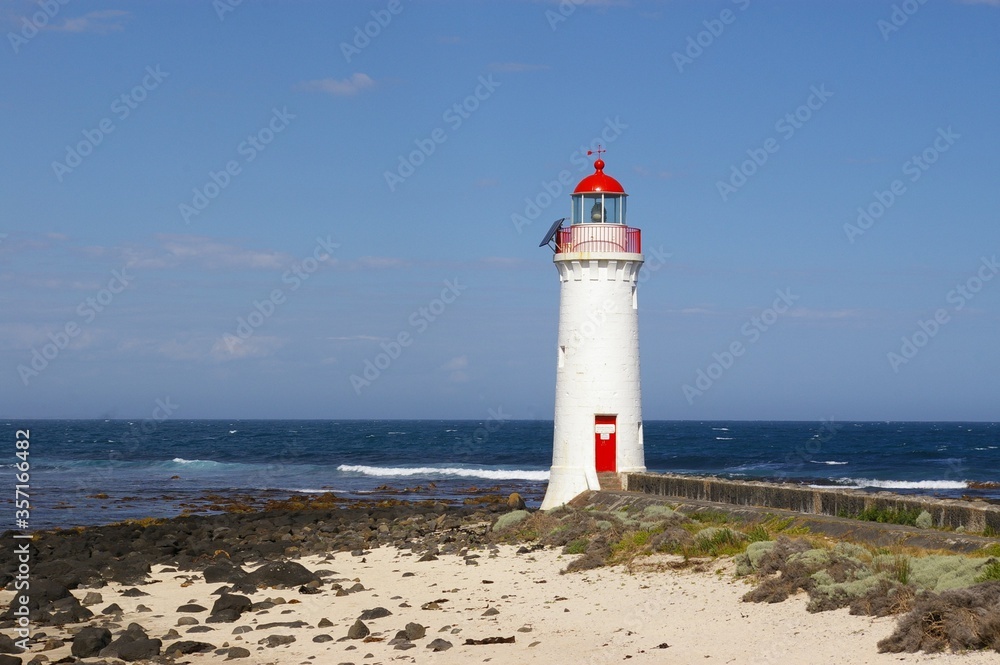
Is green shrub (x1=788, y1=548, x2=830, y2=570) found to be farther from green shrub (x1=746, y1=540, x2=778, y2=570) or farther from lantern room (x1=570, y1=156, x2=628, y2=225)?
lantern room (x1=570, y1=156, x2=628, y2=225)

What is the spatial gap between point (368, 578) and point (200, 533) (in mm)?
6714

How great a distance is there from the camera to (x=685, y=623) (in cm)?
922

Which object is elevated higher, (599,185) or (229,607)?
(599,185)

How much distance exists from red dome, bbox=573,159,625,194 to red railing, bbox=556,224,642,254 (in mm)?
602

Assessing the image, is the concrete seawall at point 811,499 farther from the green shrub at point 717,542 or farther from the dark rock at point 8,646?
the dark rock at point 8,646

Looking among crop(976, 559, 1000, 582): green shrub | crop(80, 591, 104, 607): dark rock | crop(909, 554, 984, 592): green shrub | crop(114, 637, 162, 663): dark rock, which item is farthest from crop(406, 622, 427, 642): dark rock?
crop(80, 591, 104, 607): dark rock

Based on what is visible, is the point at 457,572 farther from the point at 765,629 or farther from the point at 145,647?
the point at 765,629

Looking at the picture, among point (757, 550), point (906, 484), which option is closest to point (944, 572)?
point (757, 550)

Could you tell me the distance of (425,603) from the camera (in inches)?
457

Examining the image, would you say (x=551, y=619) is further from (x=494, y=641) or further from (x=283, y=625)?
(x=283, y=625)

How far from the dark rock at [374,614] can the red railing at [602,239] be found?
7521mm

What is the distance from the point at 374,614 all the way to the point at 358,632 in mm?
792

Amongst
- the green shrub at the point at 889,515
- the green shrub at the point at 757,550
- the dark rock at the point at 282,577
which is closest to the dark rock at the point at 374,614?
the dark rock at the point at 282,577

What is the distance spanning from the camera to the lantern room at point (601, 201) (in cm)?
1731
